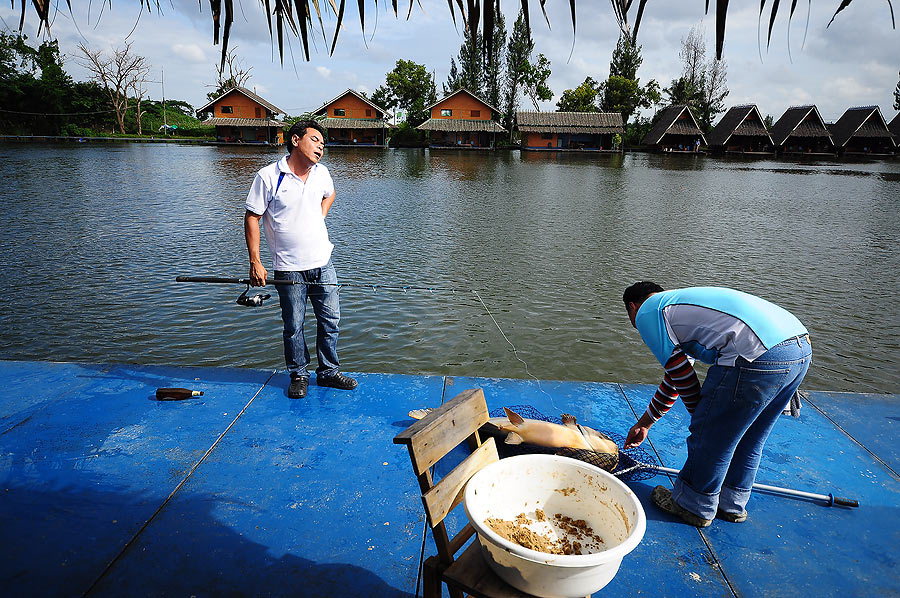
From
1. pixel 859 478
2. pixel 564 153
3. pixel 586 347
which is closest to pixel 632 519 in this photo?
pixel 859 478

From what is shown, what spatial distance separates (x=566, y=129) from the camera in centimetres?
5509

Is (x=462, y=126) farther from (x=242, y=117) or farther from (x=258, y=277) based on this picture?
(x=258, y=277)

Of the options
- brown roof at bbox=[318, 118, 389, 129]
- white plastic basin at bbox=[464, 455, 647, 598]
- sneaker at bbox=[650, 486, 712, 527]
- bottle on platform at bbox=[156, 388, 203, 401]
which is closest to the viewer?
white plastic basin at bbox=[464, 455, 647, 598]

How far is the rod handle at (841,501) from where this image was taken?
320cm

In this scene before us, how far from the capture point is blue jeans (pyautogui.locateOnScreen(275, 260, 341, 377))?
4371mm

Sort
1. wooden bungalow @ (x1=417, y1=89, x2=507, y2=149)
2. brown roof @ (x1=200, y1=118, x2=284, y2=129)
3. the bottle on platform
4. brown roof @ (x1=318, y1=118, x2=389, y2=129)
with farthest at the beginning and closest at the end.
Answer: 1. brown roof @ (x1=318, y1=118, x2=389, y2=129)
2. wooden bungalow @ (x1=417, y1=89, x2=507, y2=149)
3. brown roof @ (x1=200, y1=118, x2=284, y2=129)
4. the bottle on platform

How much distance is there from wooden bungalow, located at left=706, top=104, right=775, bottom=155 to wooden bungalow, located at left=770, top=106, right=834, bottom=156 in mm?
1530

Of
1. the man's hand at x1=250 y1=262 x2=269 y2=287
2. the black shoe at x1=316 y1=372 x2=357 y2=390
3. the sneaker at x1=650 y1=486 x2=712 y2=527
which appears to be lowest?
Answer: the sneaker at x1=650 y1=486 x2=712 y2=527

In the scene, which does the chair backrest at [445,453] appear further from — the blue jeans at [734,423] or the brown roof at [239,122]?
the brown roof at [239,122]

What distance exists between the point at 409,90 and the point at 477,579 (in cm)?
6408

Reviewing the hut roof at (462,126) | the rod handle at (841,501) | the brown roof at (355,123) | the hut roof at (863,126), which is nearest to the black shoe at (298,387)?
the rod handle at (841,501)

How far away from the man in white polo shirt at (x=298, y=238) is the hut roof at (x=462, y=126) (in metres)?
51.7

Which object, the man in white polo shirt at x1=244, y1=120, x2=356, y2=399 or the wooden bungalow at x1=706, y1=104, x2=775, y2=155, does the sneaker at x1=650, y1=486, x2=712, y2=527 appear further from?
the wooden bungalow at x1=706, y1=104, x2=775, y2=155

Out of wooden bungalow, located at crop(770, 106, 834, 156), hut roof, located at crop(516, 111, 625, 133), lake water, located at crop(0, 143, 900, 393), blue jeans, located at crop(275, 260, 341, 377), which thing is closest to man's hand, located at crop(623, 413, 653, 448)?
blue jeans, located at crop(275, 260, 341, 377)
